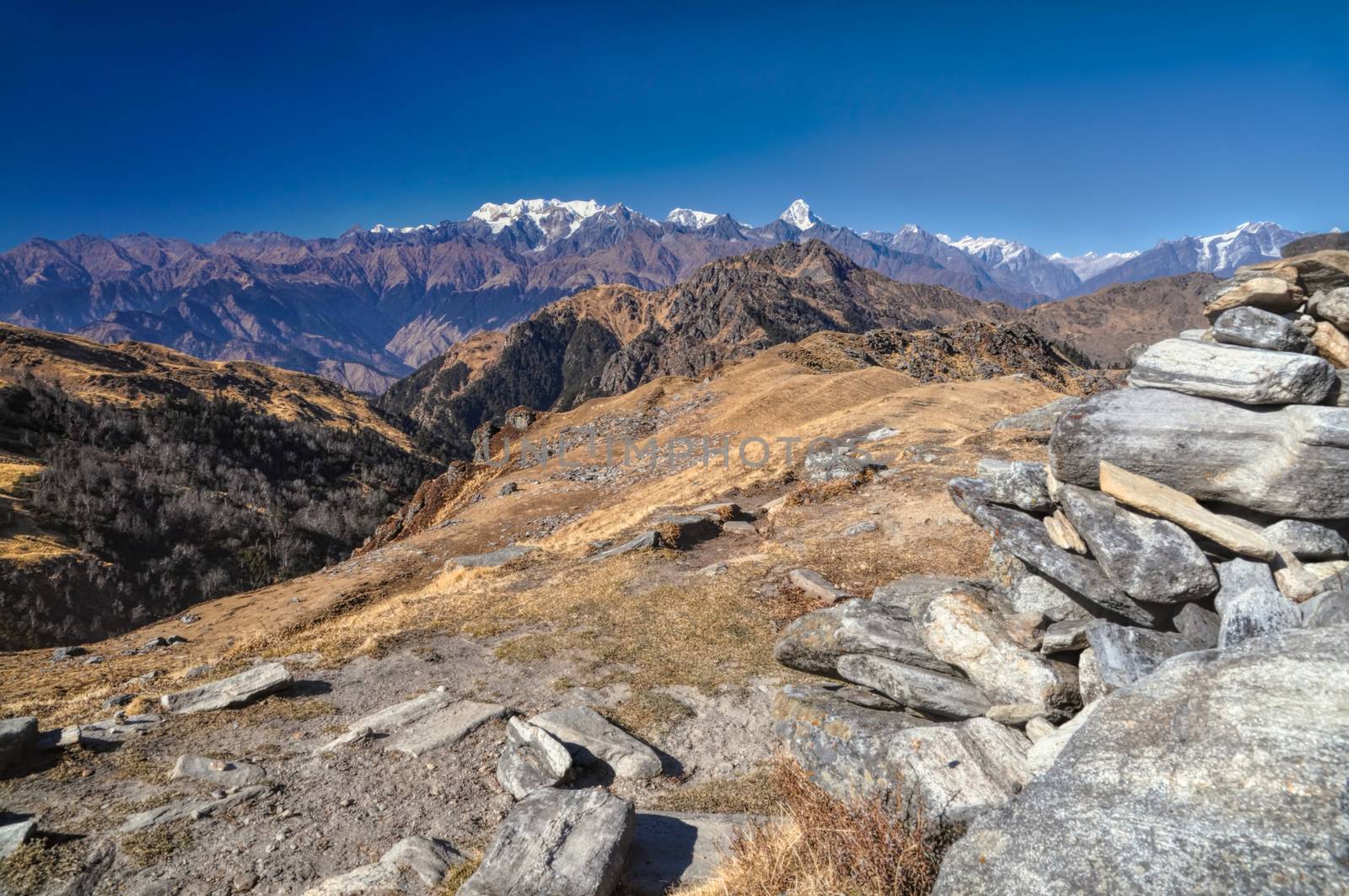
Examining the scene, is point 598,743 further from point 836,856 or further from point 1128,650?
point 1128,650

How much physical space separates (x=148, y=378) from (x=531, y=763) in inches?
7238

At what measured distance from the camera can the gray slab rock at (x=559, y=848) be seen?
21.1 ft

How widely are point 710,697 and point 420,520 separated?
146 feet

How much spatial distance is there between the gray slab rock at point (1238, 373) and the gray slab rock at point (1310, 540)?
1.57 metres

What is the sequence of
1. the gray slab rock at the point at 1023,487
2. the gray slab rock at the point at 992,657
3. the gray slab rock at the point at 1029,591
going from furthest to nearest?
the gray slab rock at the point at 1023,487
the gray slab rock at the point at 1029,591
the gray slab rock at the point at 992,657

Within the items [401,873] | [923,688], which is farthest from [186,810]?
[923,688]

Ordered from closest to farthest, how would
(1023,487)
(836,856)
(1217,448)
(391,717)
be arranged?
(836,856) < (1217,448) < (1023,487) < (391,717)

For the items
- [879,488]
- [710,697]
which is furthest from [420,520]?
[710,697]

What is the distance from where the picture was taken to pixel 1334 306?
29.0 feet

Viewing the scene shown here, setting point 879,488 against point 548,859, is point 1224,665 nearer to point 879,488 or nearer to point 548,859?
point 548,859

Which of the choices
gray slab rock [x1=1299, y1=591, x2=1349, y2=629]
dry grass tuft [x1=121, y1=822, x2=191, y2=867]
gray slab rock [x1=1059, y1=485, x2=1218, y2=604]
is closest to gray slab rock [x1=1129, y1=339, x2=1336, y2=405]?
gray slab rock [x1=1059, y1=485, x2=1218, y2=604]

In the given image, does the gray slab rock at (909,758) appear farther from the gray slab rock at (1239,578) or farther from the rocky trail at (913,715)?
the gray slab rock at (1239,578)

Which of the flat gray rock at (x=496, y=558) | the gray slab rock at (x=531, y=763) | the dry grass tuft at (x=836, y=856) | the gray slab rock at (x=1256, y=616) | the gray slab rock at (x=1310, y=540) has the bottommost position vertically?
the flat gray rock at (x=496, y=558)

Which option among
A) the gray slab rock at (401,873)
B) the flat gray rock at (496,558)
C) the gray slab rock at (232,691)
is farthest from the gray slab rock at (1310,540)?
the flat gray rock at (496,558)
